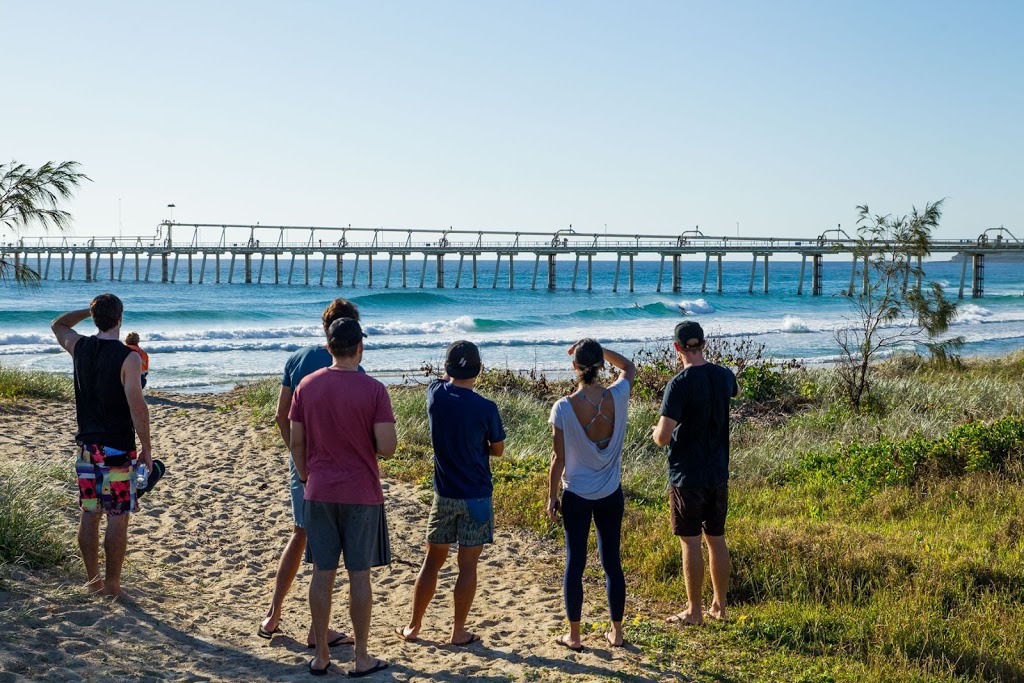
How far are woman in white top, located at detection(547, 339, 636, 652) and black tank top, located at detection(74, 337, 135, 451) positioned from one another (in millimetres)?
2308

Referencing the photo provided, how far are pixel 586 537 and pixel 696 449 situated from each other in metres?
0.78

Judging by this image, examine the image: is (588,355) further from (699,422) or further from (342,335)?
(342,335)

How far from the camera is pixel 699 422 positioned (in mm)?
4801

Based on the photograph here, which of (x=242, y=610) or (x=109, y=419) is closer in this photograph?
(x=109, y=419)

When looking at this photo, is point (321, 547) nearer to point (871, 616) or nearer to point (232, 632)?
point (232, 632)

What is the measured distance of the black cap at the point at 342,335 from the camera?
3922 millimetres

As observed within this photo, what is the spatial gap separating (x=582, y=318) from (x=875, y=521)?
37893mm

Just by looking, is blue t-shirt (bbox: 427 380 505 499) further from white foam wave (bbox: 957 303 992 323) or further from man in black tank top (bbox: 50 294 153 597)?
white foam wave (bbox: 957 303 992 323)

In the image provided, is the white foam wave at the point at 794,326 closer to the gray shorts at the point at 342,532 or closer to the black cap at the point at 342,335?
Result: the gray shorts at the point at 342,532

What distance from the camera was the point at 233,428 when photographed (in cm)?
1156

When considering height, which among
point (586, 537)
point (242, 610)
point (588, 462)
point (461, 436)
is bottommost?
point (242, 610)

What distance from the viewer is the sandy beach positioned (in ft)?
14.3

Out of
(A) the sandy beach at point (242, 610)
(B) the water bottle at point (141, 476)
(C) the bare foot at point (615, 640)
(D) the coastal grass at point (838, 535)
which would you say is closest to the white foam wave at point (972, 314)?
(D) the coastal grass at point (838, 535)

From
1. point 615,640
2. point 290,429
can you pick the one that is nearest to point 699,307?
point 615,640
